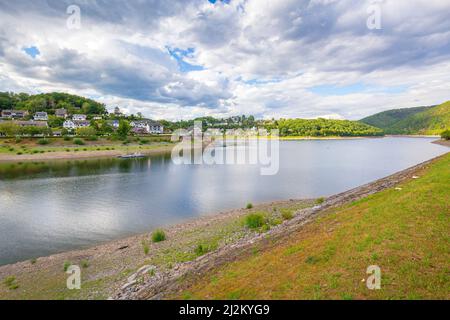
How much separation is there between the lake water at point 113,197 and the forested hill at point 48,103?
121m

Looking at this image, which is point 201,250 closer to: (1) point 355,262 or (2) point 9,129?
(1) point 355,262

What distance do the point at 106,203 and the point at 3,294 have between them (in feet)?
53.7

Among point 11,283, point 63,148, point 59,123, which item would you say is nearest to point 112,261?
point 11,283

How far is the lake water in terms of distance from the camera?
18203 mm

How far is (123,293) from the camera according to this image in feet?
30.9

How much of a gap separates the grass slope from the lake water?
42.8 ft

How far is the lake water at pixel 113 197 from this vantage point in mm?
18203

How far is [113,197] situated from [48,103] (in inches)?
6751

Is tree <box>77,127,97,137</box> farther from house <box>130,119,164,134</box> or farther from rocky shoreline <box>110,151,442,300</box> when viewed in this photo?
rocky shoreline <box>110,151,442,300</box>

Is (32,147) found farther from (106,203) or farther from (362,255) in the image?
(362,255)

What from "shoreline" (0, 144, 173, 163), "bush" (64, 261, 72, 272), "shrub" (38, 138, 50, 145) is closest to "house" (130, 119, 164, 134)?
"shoreline" (0, 144, 173, 163)

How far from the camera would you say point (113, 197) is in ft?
95.3
